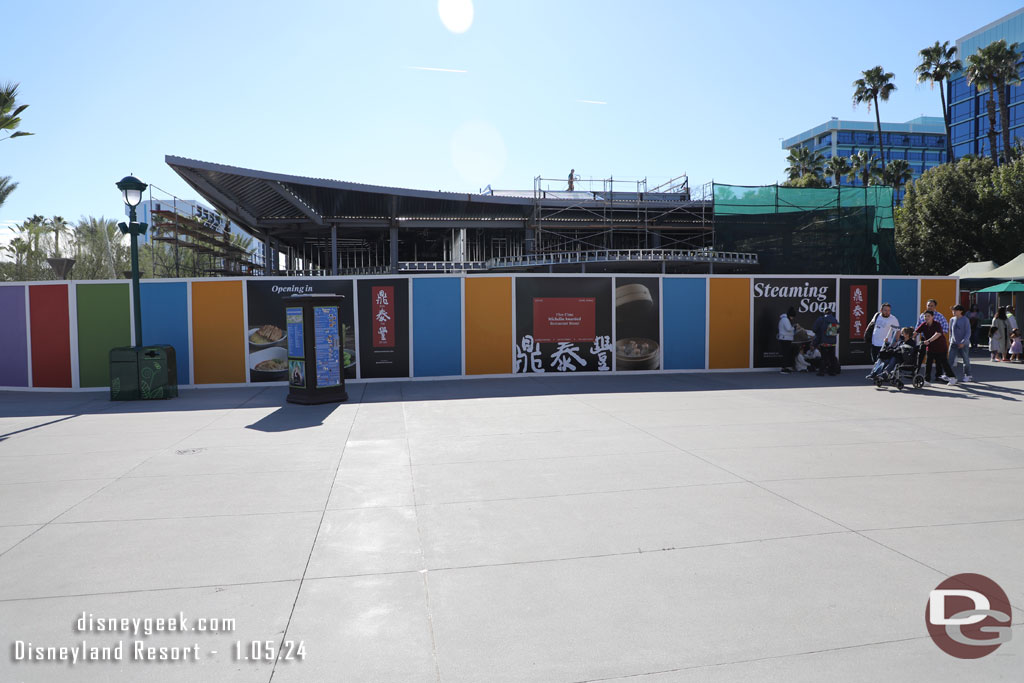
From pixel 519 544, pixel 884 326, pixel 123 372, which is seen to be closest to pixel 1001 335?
pixel 884 326

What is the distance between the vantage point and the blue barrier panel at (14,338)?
13.5 meters

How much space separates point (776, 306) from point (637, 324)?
377cm

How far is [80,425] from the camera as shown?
9461 millimetres

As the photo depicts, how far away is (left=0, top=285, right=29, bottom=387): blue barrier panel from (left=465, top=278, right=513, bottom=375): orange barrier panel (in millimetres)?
9636

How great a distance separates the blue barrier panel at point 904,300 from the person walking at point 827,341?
Answer: 2856 millimetres

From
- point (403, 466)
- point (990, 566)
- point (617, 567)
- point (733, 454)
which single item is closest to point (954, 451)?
point (733, 454)

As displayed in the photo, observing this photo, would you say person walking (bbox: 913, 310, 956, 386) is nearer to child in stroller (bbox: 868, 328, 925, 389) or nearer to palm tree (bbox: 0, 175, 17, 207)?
child in stroller (bbox: 868, 328, 925, 389)

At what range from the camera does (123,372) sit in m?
12.1

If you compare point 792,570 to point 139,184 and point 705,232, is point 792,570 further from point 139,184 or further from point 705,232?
point 705,232

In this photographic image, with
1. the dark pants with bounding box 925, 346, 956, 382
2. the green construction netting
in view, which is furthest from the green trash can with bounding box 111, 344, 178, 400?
the green construction netting

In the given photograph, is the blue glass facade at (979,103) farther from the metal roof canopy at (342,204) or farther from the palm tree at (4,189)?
the palm tree at (4,189)

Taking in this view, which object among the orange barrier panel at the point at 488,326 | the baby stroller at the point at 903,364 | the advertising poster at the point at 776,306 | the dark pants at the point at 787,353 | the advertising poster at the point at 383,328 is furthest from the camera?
the advertising poster at the point at 776,306

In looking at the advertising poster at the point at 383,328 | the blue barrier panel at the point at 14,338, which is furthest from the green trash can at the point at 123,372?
the advertising poster at the point at 383,328

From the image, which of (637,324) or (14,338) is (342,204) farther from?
(637,324)
